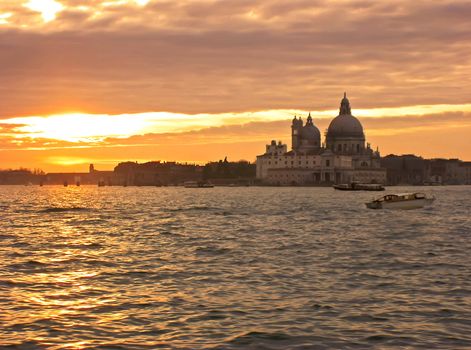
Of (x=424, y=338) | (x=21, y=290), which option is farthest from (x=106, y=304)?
(x=424, y=338)

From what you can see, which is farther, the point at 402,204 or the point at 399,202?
the point at 402,204

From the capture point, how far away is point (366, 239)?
123 ft

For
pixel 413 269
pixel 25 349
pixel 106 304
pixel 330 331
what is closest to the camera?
pixel 25 349

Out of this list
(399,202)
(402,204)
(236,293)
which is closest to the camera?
(236,293)

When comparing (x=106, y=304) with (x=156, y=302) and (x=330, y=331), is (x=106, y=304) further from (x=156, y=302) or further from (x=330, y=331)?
(x=330, y=331)

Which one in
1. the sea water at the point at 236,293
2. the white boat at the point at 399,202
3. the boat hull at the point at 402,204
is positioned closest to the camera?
the sea water at the point at 236,293

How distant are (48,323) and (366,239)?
913 inches

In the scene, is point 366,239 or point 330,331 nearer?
point 330,331

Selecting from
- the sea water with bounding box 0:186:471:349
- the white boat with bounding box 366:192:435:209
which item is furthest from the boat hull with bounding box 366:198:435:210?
the sea water with bounding box 0:186:471:349

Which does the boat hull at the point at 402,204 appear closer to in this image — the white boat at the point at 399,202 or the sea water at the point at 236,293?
the white boat at the point at 399,202

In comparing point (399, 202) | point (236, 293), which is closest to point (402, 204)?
point (399, 202)

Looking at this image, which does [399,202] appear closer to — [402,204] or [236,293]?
[402,204]

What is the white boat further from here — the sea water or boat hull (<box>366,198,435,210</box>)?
the sea water

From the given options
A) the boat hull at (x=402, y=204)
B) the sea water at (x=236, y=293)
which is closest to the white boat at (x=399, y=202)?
the boat hull at (x=402, y=204)
